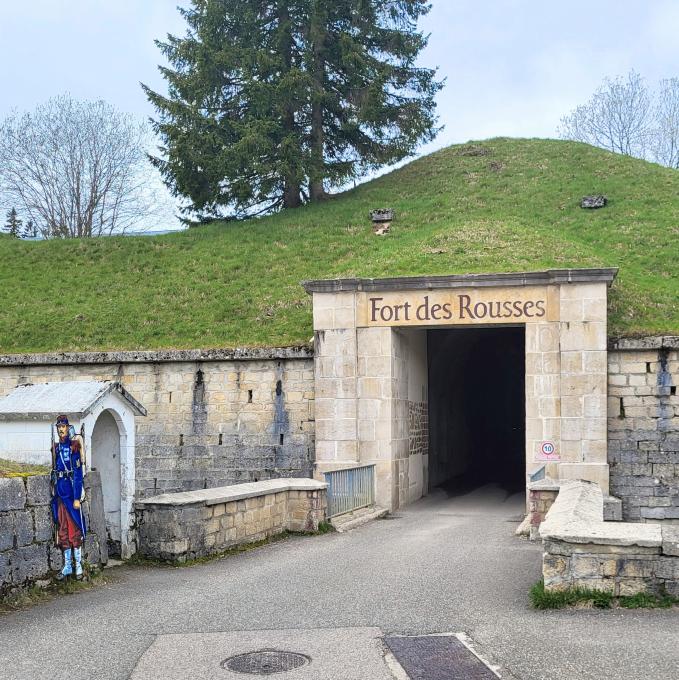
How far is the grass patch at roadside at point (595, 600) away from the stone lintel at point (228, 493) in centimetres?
461

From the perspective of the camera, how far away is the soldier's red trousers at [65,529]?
8.72 m

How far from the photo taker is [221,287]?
914 inches

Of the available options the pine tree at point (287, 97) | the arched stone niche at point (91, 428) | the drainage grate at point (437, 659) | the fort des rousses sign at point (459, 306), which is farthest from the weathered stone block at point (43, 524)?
the pine tree at point (287, 97)

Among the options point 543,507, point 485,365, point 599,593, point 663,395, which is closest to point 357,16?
point 485,365

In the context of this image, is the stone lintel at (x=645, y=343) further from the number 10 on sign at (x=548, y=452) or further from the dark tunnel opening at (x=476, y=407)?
the dark tunnel opening at (x=476, y=407)

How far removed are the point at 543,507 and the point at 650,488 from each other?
13.1 ft

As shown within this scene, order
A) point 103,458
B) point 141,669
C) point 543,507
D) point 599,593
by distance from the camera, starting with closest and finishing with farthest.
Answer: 1. point 141,669
2. point 599,593
3. point 103,458
4. point 543,507

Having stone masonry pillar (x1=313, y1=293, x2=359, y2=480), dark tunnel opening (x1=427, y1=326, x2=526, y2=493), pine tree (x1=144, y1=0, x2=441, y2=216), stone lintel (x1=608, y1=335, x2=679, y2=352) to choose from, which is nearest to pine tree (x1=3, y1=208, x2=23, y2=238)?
pine tree (x1=144, y1=0, x2=441, y2=216)

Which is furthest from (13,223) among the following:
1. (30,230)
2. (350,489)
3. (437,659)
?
(437,659)

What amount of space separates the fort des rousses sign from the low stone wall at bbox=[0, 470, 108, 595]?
31.8 feet

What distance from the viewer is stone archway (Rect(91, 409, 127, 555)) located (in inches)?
423

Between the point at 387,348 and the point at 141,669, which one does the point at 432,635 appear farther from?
the point at 387,348

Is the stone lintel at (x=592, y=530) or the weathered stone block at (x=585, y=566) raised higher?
the stone lintel at (x=592, y=530)

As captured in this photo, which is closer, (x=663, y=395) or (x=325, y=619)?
(x=325, y=619)
